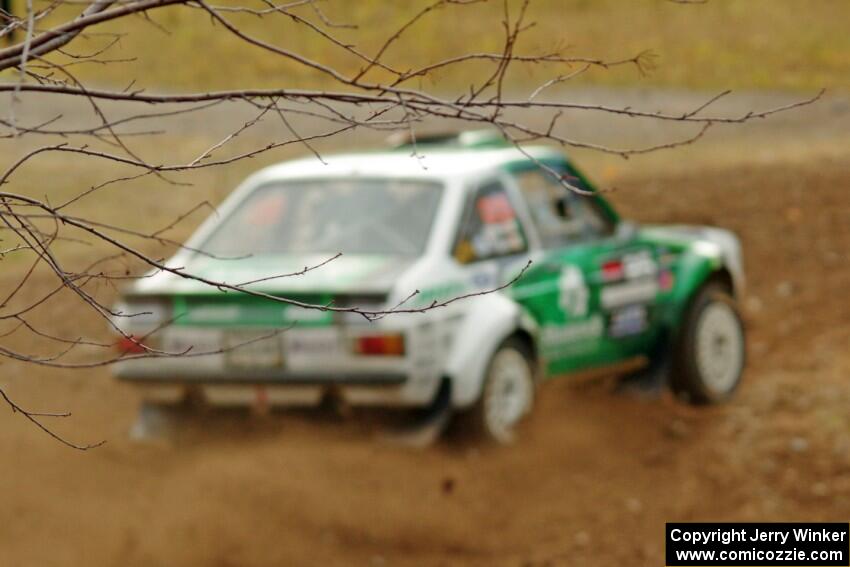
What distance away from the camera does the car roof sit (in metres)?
9.13

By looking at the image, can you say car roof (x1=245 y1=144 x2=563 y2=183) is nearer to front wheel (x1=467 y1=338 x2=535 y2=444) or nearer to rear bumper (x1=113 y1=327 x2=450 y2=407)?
front wheel (x1=467 y1=338 x2=535 y2=444)

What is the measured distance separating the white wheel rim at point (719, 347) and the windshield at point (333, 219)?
2311 millimetres

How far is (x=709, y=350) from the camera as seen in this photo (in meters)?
10.5

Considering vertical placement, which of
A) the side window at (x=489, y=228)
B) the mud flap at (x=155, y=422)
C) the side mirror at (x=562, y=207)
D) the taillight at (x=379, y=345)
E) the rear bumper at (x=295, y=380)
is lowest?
the mud flap at (x=155, y=422)

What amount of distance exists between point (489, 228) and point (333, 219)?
0.84 m

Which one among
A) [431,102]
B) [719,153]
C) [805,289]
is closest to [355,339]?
[431,102]

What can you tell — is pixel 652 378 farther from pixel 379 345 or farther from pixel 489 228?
pixel 379 345

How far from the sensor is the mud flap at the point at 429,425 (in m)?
8.45

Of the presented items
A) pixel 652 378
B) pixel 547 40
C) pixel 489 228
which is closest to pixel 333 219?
pixel 489 228

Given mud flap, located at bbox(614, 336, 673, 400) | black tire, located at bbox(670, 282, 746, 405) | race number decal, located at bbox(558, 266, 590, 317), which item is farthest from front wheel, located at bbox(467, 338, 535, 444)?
black tire, located at bbox(670, 282, 746, 405)

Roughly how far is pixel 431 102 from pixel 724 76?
24.4 metres

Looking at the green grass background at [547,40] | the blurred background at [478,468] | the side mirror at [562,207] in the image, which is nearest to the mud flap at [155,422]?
the blurred background at [478,468]

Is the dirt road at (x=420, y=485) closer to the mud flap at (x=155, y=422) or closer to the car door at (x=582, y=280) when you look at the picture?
the mud flap at (x=155, y=422)

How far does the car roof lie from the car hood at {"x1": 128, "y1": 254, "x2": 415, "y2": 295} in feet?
2.19
